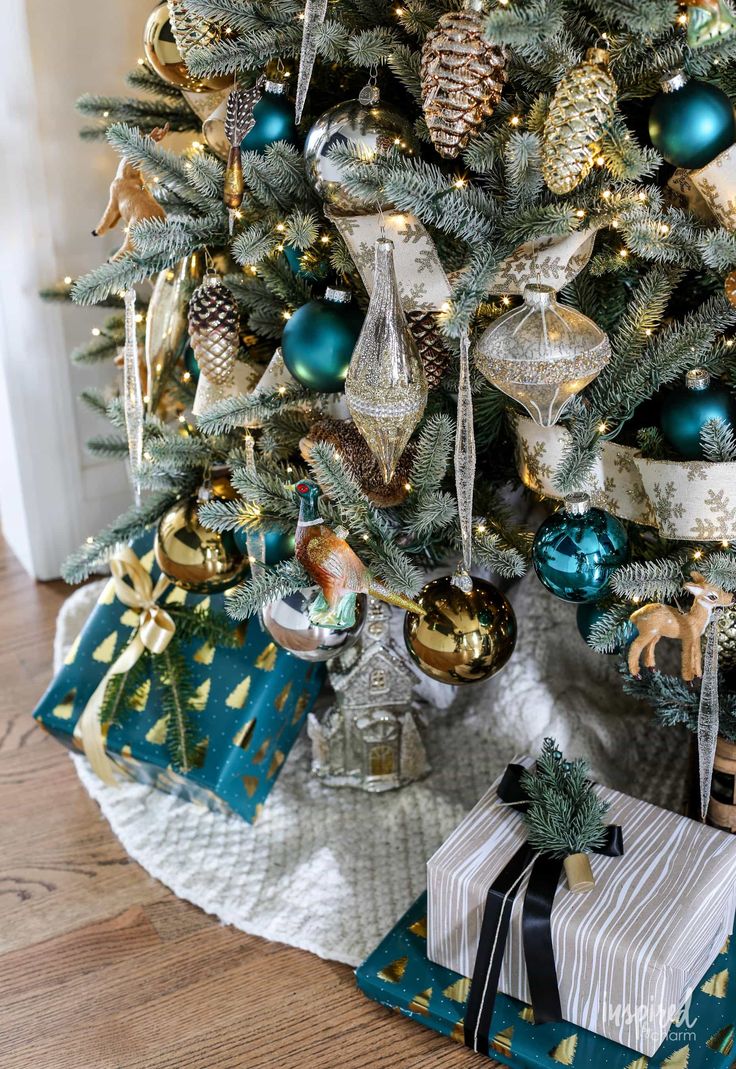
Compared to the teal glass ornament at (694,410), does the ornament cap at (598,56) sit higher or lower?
higher

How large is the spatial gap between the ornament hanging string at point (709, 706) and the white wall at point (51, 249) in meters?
1.02

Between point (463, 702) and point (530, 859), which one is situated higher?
point (530, 859)

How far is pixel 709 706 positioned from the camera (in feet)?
3.14

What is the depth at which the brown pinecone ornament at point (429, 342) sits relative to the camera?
0.92 metres

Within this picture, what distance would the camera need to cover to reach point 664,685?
1029 mm

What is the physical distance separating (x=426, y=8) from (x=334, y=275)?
0.88 feet

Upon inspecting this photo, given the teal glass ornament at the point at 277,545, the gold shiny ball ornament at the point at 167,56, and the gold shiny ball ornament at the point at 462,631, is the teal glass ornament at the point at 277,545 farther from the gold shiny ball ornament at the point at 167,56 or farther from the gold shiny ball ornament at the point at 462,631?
the gold shiny ball ornament at the point at 167,56

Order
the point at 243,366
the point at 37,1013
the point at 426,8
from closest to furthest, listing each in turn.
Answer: the point at 426,8 → the point at 37,1013 → the point at 243,366

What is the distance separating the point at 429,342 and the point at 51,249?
0.79 meters

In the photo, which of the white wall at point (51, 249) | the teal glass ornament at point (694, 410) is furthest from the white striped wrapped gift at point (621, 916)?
the white wall at point (51, 249)

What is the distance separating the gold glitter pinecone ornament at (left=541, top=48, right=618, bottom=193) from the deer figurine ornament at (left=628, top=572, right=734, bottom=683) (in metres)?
0.35

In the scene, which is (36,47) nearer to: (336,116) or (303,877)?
(336,116)

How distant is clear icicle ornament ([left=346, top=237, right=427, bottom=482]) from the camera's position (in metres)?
0.82

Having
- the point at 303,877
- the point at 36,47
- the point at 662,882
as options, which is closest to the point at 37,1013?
the point at 303,877
